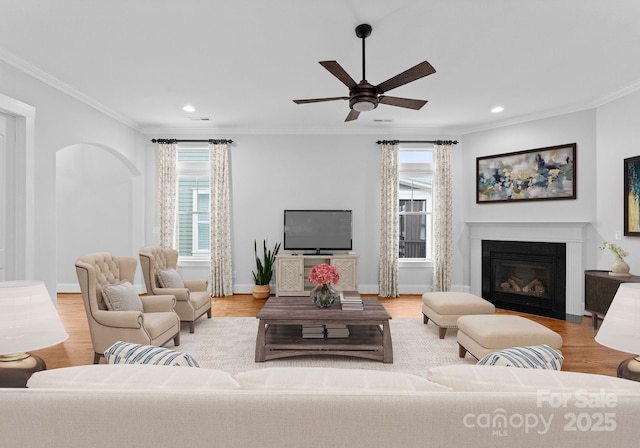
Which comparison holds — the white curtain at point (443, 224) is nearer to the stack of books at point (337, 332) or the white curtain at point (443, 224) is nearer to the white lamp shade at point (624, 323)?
the stack of books at point (337, 332)

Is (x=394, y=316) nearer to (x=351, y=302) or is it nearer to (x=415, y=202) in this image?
(x=351, y=302)

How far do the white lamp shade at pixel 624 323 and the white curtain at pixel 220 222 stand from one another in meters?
5.38

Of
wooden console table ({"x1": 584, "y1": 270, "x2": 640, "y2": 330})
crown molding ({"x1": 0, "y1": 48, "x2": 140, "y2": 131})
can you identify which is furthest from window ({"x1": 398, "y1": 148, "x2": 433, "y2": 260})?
crown molding ({"x1": 0, "y1": 48, "x2": 140, "y2": 131})

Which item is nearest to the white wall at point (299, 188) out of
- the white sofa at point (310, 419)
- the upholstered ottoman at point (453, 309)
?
the upholstered ottoman at point (453, 309)

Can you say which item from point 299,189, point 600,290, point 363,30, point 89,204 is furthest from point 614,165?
point 89,204

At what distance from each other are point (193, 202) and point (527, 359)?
19.5 feet

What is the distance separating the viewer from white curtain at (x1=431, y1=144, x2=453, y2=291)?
6.08 m

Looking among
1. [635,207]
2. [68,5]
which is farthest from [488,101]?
[68,5]

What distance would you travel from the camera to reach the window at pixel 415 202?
6328 mm

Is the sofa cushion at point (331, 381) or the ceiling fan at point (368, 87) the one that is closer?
the sofa cushion at point (331, 381)

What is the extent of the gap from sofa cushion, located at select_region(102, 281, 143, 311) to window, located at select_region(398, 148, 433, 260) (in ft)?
14.4

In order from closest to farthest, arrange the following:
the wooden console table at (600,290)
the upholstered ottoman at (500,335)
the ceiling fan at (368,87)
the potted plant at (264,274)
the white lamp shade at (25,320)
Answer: the white lamp shade at (25,320) → the ceiling fan at (368,87) → the upholstered ottoman at (500,335) → the wooden console table at (600,290) → the potted plant at (264,274)

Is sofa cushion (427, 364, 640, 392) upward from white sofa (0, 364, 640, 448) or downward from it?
upward

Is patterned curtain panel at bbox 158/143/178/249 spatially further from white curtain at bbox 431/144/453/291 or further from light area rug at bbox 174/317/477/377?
white curtain at bbox 431/144/453/291
